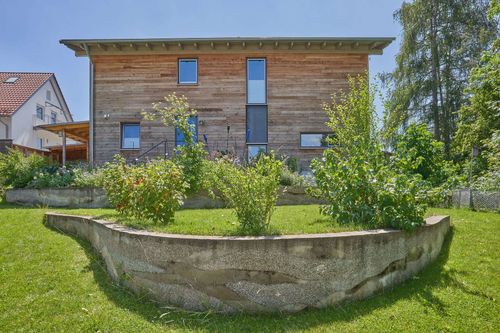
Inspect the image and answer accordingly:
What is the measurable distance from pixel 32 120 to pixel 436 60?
27730 mm

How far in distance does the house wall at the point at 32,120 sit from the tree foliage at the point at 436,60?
24728 millimetres

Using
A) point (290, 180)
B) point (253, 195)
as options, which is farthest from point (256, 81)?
point (253, 195)

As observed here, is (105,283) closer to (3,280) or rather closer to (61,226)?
(3,280)

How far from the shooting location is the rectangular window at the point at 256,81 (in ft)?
45.0

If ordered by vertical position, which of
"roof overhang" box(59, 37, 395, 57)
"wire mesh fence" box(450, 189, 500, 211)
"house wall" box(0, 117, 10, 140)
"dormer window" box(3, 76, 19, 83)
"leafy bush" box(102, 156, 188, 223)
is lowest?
"wire mesh fence" box(450, 189, 500, 211)

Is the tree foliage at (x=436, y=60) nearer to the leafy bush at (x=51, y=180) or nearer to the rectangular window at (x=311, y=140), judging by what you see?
the rectangular window at (x=311, y=140)

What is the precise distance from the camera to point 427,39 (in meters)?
17.0

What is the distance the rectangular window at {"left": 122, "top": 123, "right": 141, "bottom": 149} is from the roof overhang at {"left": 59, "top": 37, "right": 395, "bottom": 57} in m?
3.17

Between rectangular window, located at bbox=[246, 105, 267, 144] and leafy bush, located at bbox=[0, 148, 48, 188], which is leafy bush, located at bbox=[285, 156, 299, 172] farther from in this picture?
leafy bush, located at bbox=[0, 148, 48, 188]

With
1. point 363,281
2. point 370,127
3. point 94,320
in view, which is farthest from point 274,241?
point 370,127

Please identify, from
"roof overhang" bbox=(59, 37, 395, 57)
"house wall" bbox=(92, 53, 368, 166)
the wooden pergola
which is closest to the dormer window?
the wooden pergola

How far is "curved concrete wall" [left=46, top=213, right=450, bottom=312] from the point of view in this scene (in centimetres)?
331

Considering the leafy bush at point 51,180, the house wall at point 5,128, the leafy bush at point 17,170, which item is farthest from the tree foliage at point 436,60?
the house wall at point 5,128

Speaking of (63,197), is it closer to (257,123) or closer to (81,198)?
(81,198)
